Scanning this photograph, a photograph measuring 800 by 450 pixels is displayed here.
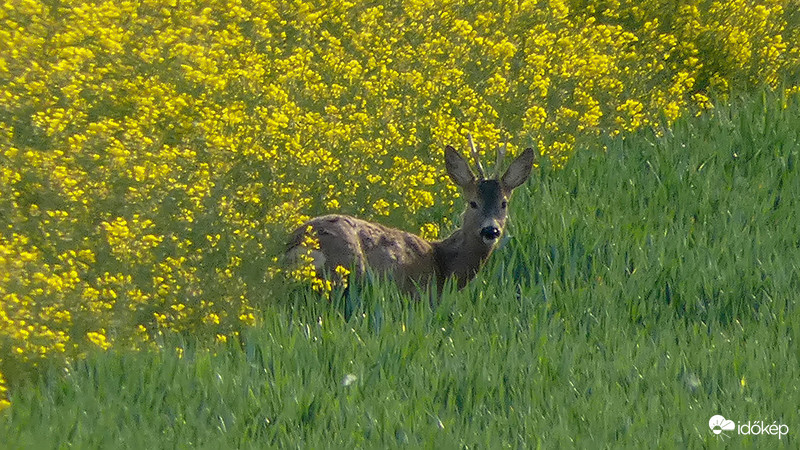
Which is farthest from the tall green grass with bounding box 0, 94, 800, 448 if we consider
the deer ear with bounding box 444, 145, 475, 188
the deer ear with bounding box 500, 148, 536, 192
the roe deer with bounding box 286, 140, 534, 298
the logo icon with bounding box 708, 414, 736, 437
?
the deer ear with bounding box 444, 145, 475, 188

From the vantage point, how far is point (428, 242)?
1044 centimetres

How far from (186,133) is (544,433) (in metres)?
4.08

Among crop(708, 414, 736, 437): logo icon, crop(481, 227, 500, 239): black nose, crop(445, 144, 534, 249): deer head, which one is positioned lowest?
crop(708, 414, 736, 437): logo icon

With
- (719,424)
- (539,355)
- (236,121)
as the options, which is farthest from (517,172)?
(719,424)

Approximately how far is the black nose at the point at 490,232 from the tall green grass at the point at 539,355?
27cm

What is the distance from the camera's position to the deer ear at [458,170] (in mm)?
10164

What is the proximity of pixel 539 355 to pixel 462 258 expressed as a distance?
7.07 ft

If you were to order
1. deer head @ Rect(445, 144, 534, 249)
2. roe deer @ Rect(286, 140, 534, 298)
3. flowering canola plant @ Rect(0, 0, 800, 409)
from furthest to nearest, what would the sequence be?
deer head @ Rect(445, 144, 534, 249), roe deer @ Rect(286, 140, 534, 298), flowering canola plant @ Rect(0, 0, 800, 409)

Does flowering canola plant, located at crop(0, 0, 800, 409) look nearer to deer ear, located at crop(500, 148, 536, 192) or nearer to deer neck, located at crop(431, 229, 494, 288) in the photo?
deer neck, located at crop(431, 229, 494, 288)

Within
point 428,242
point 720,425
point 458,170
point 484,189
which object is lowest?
point 720,425

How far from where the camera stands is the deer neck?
10.3 m

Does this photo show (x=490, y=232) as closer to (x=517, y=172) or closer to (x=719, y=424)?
(x=517, y=172)

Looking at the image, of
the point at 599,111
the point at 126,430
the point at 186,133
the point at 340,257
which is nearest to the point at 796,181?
the point at 599,111

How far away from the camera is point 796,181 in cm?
1127
